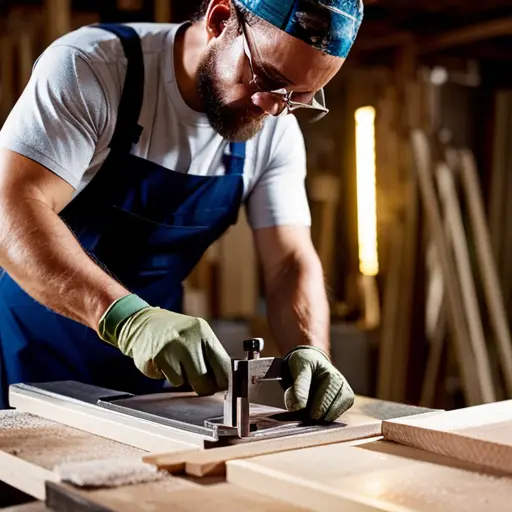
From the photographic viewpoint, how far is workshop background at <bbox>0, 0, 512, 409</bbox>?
490 centimetres

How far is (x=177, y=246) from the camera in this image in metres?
2.50

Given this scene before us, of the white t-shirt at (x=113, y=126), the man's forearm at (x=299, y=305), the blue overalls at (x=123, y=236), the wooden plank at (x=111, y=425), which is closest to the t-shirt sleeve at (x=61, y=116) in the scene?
the white t-shirt at (x=113, y=126)

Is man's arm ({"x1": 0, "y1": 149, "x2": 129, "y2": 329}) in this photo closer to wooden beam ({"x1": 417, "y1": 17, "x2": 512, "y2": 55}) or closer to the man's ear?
the man's ear

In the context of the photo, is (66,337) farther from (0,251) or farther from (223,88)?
(223,88)

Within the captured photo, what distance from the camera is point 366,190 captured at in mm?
6422

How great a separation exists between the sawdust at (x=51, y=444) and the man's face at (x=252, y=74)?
0.94 m

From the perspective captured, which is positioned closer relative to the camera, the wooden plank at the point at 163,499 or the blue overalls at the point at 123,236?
the wooden plank at the point at 163,499

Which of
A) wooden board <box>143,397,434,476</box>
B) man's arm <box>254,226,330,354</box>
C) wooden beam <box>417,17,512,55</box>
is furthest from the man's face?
wooden beam <box>417,17,512,55</box>

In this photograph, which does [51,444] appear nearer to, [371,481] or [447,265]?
[371,481]

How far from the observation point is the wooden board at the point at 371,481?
1.30 meters

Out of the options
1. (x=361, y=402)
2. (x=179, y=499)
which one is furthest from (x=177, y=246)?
(x=179, y=499)

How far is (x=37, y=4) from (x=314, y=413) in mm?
3858

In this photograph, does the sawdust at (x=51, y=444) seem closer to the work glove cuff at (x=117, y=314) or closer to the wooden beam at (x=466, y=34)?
the work glove cuff at (x=117, y=314)

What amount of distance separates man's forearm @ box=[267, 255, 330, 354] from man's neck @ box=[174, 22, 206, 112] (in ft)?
2.01
